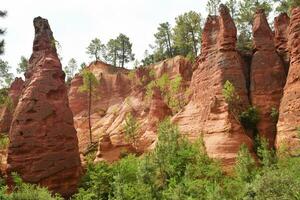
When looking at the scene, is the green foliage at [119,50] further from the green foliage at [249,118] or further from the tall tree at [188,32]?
the green foliage at [249,118]

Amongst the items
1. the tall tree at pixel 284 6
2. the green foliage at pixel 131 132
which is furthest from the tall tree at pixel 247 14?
the green foliage at pixel 131 132

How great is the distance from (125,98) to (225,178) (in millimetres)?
43188

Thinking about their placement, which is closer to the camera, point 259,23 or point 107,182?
point 107,182

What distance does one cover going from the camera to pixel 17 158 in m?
35.6

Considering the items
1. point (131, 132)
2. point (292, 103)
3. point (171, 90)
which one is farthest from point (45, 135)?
point (171, 90)

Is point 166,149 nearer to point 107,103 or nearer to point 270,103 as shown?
point 270,103

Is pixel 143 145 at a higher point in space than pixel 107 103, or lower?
lower

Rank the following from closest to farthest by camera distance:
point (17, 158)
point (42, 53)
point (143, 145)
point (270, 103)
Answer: point (17, 158) → point (42, 53) → point (270, 103) → point (143, 145)

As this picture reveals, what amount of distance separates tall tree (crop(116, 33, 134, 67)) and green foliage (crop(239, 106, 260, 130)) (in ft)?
162

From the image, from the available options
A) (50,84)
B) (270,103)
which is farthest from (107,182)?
(270,103)

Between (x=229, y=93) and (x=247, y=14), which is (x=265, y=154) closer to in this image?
(x=229, y=93)

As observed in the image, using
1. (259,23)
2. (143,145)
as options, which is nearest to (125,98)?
(143,145)

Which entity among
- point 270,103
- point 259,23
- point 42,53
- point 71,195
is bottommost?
point 71,195

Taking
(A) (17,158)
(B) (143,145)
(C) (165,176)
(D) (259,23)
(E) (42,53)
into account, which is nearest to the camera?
(A) (17,158)
